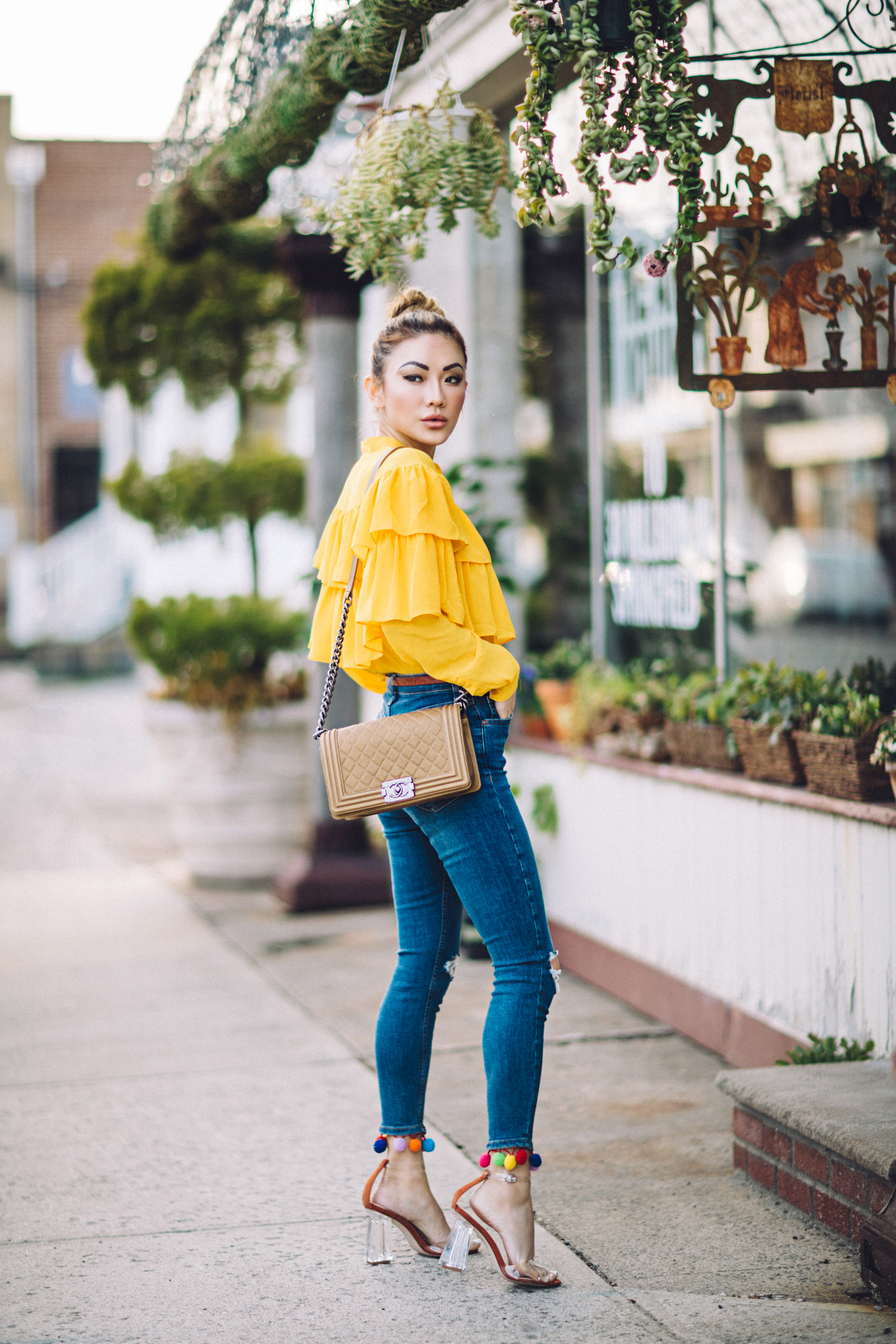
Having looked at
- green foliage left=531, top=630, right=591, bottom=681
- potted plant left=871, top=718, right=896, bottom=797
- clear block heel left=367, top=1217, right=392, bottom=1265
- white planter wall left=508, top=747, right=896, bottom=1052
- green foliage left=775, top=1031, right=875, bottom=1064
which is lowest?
clear block heel left=367, top=1217, right=392, bottom=1265

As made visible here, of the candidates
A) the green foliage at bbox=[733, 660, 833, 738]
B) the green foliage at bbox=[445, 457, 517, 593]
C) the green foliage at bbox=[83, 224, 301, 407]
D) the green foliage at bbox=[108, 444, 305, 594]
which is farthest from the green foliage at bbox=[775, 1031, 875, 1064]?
the green foliage at bbox=[83, 224, 301, 407]

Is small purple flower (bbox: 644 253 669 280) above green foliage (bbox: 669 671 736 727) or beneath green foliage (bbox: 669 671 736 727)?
above

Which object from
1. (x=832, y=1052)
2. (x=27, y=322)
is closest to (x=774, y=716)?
(x=832, y=1052)

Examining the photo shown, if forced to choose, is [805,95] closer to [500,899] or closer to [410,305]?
[410,305]

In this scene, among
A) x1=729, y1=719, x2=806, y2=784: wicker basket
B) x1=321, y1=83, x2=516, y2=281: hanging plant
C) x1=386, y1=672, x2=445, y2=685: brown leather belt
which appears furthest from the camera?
x1=729, y1=719, x2=806, y2=784: wicker basket

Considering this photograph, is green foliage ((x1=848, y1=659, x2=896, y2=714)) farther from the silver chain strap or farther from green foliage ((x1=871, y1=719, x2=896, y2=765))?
the silver chain strap

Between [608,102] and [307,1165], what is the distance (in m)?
2.55

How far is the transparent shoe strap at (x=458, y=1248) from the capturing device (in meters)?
3.02

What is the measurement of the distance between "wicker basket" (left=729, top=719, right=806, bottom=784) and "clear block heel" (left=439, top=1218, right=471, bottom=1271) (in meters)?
1.62

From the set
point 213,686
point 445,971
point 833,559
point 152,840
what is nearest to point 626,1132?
point 445,971

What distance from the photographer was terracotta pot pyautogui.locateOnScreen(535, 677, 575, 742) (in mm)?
5730

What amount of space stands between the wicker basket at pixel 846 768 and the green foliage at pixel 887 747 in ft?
0.27

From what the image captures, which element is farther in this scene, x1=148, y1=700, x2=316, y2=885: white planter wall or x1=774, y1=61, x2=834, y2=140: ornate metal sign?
x1=148, y1=700, x2=316, y2=885: white planter wall

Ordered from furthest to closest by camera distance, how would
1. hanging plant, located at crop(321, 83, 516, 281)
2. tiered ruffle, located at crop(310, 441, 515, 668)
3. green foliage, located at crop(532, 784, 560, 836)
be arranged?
green foliage, located at crop(532, 784, 560, 836), hanging plant, located at crop(321, 83, 516, 281), tiered ruffle, located at crop(310, 441, 515, 668)
